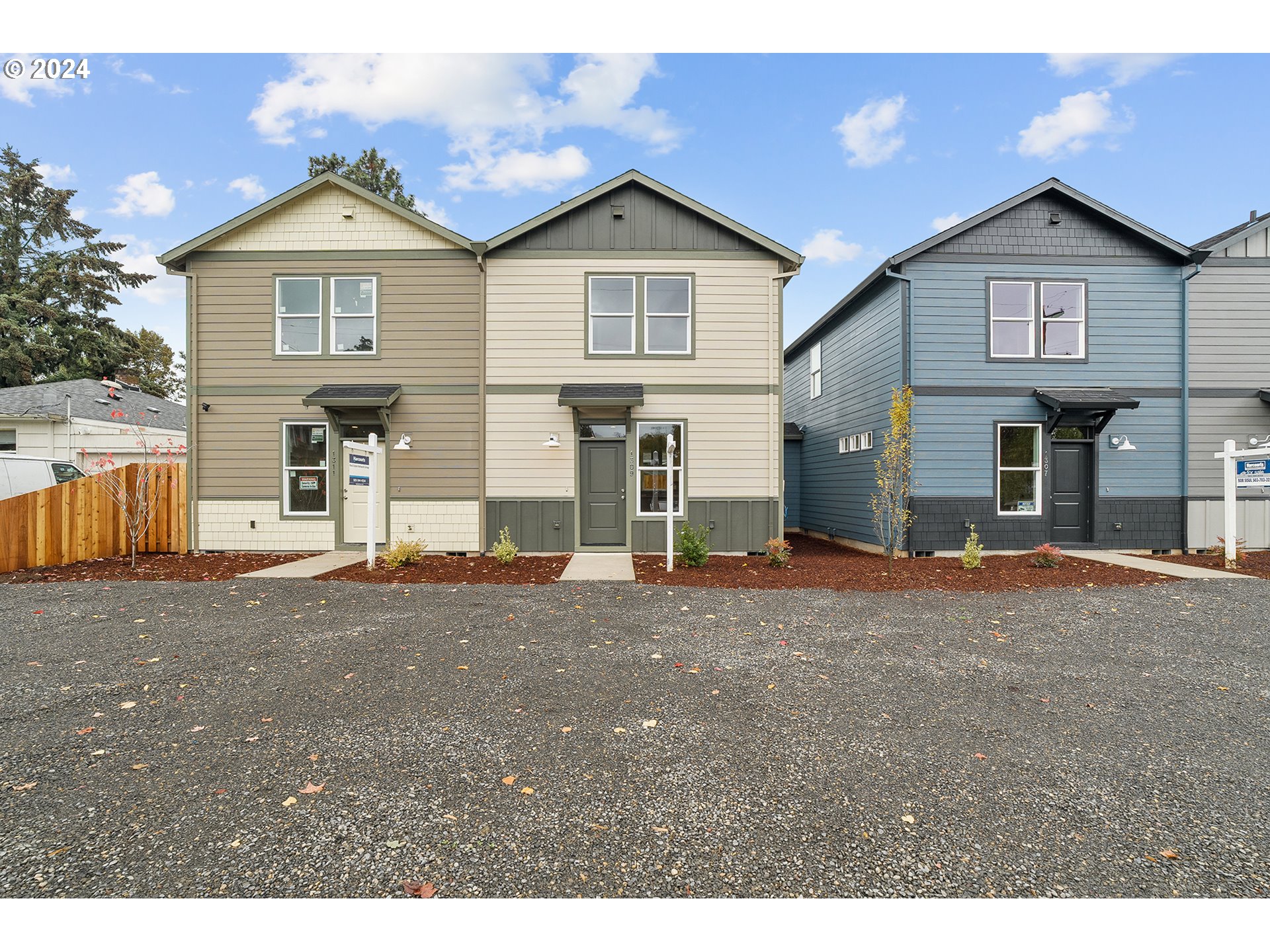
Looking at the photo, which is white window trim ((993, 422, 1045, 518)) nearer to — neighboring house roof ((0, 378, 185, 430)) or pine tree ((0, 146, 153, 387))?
neighboring house roof ((0, 378, 185, 430))

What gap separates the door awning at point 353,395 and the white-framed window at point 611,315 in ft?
12.5

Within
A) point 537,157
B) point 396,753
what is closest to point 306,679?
point 396,753

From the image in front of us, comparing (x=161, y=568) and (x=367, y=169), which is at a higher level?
(x=367, y=169)

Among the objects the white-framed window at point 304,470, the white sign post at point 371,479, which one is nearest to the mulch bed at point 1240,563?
the white sign post at point 371,479

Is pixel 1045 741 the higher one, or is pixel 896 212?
pixel 896 212

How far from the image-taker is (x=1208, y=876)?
209 centimetres

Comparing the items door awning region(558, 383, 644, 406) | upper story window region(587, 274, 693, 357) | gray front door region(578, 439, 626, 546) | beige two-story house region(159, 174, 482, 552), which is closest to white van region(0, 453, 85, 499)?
beige two-story house region(159, 174, 482, 552)

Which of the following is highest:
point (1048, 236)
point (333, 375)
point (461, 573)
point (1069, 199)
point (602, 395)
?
point (1069, 199)

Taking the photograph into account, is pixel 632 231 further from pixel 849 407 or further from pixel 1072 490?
pixel 1072 490

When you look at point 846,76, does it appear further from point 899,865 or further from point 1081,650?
point 899,865

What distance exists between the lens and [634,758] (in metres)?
2.99

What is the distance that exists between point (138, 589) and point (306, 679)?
5.11m

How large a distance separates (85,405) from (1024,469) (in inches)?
1069

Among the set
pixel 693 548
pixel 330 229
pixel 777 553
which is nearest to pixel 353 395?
pixel 330 229
